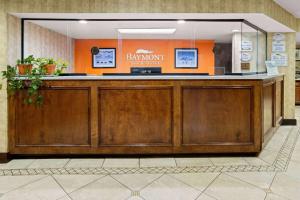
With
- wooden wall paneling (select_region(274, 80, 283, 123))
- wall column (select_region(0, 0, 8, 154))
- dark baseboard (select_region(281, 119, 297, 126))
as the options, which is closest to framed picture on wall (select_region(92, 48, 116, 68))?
wall column (select_region(0, 0, 8, 154))

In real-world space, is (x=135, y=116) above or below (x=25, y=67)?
below

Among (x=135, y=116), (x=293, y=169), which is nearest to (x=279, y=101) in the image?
(x=293, y=169)

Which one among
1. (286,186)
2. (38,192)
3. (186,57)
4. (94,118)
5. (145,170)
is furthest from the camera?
(186,57)

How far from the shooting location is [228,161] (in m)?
3.31

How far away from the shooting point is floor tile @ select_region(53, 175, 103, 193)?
101 inches

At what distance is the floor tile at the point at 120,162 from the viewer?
3191 mm

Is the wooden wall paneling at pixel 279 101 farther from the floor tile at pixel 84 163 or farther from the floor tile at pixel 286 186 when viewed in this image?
the floor tile at pixel 84 163

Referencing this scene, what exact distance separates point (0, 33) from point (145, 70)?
1.97 m

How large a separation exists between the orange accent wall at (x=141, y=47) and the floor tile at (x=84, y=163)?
1454 mm

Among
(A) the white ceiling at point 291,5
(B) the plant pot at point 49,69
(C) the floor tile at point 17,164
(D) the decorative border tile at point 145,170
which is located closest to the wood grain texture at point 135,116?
(D) the decorative border tile at point 145,170

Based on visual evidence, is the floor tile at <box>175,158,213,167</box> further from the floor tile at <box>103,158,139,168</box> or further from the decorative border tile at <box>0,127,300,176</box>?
the floor tile at <box>103,158,139,168</box>

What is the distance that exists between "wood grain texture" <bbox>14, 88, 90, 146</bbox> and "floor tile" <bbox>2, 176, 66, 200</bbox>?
752 mm

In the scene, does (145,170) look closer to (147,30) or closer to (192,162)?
(192,162)

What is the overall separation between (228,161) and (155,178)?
981 millimetres
